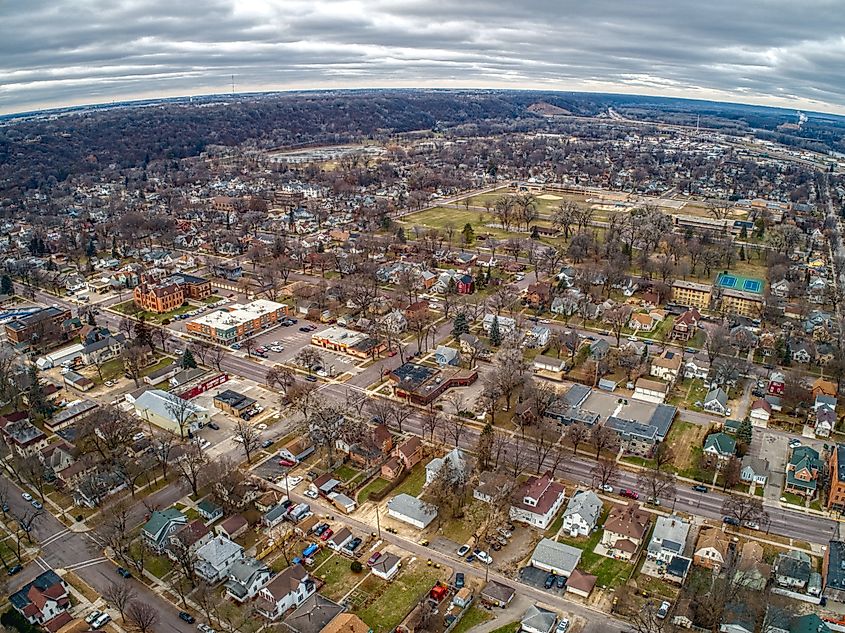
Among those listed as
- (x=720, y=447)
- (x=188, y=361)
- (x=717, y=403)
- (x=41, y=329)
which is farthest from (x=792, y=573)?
(x=41, y=329)

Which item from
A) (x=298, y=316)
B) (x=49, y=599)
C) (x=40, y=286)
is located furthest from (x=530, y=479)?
(x=40, y=286)

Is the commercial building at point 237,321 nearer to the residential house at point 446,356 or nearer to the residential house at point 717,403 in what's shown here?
the residential house at point 446,356

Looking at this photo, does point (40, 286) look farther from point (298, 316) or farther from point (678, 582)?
point (678, 582)

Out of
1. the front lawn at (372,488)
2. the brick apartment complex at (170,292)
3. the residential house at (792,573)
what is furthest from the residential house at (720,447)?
the brick apartment complex at (170,292)

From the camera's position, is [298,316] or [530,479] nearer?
[530,479]

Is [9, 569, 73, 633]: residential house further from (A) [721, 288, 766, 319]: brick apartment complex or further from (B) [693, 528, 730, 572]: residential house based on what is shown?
(A) [721, 288, 766, 319]: brick apartment complex

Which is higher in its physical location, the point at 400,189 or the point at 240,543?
the point at 400,189
